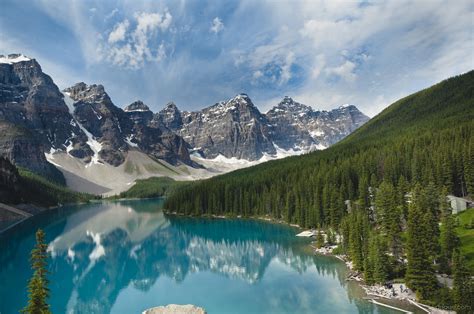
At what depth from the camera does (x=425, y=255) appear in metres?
38.9

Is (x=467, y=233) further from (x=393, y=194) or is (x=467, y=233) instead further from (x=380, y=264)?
(x=380, y=264)

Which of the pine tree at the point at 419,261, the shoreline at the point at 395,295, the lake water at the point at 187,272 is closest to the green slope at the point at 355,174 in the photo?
the lake water at the point at 187,272

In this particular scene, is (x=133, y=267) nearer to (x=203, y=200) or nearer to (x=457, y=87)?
(x=203, y=200)

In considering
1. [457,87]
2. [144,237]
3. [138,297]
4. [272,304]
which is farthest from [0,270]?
[457,87]

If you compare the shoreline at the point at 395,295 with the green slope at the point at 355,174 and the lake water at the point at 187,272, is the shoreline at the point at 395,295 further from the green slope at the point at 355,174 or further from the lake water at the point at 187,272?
the green slope at the point at 355,174

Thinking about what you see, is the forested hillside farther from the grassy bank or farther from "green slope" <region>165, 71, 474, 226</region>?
the grassy bank

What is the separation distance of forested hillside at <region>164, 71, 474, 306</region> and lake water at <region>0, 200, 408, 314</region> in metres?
6.02

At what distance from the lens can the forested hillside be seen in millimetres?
41656

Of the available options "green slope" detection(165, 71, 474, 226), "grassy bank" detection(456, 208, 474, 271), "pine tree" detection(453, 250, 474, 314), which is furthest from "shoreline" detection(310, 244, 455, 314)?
"green slope" detection(165, 71, 474, 226)

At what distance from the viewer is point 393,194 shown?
65250mm

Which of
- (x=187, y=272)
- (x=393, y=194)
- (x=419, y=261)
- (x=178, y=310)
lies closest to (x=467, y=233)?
(x=393, y=194)

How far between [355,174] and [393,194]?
36499mm

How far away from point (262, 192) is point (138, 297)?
7846 cm

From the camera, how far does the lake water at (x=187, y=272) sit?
45.4 metres
